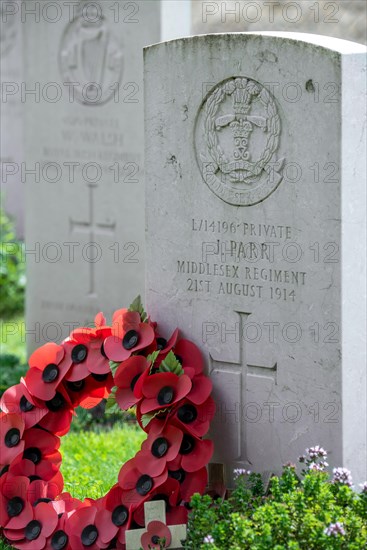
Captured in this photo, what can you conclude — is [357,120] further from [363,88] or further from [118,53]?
[118,53]

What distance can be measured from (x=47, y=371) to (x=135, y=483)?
52cm

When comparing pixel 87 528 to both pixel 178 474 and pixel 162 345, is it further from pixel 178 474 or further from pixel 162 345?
pixel 162 345

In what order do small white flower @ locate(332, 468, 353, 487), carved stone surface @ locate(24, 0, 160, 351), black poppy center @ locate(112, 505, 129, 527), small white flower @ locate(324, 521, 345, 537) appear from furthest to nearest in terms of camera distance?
carved stone surface @ locate(24, 0, 160, 351), black poppy center @ locate(112, 505, 129, 527), small white flower @ locate(332, 468, 353, 487), small white flower @ locate(324, 521, 345, 537)

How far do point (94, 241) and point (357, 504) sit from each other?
3354 millimetres

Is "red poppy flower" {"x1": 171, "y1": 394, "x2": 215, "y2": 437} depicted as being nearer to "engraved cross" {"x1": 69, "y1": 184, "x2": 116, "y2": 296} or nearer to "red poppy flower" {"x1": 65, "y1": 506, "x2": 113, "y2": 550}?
"red poppy flower" {"x1": 65, "y1": 506, "x2": 113, "y2": 550}

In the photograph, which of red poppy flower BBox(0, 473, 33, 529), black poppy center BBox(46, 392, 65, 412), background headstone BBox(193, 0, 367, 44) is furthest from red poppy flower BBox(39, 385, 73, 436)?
background headstone BBox(193, 0, 367, 44)

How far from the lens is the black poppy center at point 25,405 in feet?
13.2

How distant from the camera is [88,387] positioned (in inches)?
160

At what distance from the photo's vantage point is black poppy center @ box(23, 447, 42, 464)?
404 centimetres

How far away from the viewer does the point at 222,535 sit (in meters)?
3.31

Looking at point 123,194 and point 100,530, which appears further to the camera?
point 123,194

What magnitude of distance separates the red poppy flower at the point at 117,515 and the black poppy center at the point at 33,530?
0.23 metres

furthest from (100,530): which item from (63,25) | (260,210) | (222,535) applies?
(63,25)

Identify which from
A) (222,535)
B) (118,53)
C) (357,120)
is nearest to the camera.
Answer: (222,535)
